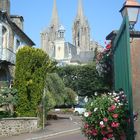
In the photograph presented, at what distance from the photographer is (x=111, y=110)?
18.9 feet

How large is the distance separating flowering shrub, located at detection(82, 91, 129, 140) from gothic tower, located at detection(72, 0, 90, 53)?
12115cm

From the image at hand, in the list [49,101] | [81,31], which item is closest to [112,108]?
[49,101]

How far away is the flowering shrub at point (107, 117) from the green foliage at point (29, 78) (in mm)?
17140

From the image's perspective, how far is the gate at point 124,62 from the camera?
5707 mm

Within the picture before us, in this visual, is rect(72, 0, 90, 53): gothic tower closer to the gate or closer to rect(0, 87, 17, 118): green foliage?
rect(0, 87, 17, 118): green foliage

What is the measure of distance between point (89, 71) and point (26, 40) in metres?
32.2

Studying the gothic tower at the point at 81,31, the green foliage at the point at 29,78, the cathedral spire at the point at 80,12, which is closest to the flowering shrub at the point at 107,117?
the green foliage at the point at 29,78

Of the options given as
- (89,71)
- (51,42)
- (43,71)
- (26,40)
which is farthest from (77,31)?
(43,71)

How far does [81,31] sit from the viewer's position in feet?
424

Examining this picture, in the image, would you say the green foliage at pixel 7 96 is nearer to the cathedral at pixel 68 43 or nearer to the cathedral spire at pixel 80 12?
the cathedral at pixel 68 43

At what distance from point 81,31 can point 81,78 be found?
205 feet

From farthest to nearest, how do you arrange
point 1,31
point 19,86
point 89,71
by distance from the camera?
point 89,71
point 1,31
point 19,86

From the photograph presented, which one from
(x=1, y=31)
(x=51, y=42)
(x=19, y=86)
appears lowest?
(x=19, y=86)

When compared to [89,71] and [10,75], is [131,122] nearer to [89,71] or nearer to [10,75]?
[10,75]
